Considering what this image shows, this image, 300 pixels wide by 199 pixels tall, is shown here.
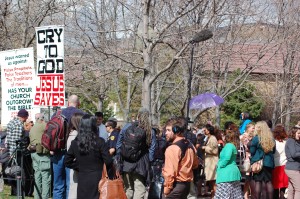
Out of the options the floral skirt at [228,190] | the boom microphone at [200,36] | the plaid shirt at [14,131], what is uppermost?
the boom microphone at [200,36]

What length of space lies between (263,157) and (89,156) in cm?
522

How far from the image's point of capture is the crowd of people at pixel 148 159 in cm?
899

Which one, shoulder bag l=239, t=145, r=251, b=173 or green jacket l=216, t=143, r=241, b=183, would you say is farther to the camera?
shoulder bag l=239, t=145, r=251, b=173

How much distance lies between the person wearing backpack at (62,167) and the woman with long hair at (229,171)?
295 centimetres

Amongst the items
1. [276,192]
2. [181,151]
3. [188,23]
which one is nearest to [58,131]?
[181,151]

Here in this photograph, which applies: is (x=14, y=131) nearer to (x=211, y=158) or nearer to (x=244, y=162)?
(x=244, y=162)

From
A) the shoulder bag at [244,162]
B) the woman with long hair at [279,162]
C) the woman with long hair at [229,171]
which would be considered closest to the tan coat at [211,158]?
the shoulder bag at [244,162]

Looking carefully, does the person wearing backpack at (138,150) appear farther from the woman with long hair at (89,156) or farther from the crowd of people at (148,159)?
the woman with long hair at (89,156)

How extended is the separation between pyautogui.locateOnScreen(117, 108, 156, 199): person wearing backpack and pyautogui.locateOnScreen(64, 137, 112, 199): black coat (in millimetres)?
2641

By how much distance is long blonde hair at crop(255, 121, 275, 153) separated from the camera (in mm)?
12852

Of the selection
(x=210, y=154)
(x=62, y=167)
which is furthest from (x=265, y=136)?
(x=62, y=167)

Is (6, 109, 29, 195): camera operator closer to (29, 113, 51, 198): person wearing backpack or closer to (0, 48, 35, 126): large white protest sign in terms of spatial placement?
(29, 113, 51, 198): person wearing backpack

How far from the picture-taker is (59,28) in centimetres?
1212

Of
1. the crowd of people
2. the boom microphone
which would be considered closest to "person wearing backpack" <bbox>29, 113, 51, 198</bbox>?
the crowd of people
